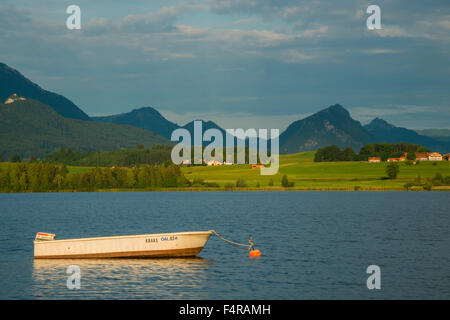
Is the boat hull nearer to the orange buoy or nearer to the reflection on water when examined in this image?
the reflection on water

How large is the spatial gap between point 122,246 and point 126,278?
28.5 ft

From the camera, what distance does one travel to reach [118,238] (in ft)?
168

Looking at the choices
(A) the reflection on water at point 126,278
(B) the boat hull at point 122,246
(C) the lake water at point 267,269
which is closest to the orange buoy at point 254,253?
(C) the lake water at point 267,269

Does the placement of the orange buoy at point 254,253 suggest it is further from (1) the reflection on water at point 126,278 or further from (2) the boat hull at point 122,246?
(2) the boat hull at point 122,246

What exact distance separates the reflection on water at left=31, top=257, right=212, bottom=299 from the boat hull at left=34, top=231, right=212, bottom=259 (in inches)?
23.7

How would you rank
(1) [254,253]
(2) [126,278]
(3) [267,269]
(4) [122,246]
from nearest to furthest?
(2) [126,278] < (3) [267,269] < (4) [122,246] < (1) [254,253]

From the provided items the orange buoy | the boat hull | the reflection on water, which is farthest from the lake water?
the boat hull

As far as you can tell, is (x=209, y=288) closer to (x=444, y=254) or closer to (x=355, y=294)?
(x=355, y=294)

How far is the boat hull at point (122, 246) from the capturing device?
168 feet

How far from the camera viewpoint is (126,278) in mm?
42969

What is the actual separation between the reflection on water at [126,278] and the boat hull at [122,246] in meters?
0.60

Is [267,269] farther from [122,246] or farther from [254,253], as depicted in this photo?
[122,246]

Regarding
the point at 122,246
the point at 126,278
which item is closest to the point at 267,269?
the point at 126,278

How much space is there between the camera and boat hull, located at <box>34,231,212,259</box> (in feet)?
168
